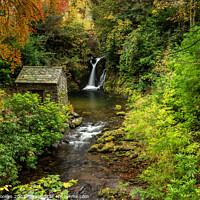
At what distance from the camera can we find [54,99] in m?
9.23

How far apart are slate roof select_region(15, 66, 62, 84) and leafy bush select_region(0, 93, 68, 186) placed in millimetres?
2954

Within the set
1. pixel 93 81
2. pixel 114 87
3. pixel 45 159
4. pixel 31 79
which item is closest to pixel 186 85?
pixel 45 159

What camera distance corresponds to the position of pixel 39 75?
31.2ft

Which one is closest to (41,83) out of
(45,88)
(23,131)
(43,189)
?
(45,88)

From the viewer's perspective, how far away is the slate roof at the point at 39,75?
916 cm

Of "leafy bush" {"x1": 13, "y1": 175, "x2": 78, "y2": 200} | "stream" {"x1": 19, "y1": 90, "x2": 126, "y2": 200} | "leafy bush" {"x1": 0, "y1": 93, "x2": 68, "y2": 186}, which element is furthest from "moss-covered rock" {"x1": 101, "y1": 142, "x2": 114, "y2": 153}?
"leafy bush" {"x1": 13, "y1": 175, "x2": 78, "y2": 200}

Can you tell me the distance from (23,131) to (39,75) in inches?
196

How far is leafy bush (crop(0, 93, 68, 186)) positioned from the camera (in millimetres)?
4547

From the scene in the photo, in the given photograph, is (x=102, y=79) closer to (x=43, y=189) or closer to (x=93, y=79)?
(x=93, y=79)

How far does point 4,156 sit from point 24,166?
1546 millimetres

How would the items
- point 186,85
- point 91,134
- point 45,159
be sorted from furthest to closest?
point 91,134 < point 45,159 < point 186,85

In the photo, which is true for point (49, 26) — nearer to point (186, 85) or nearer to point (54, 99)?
point (54, 99)

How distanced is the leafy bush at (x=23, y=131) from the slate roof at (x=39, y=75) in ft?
9.69

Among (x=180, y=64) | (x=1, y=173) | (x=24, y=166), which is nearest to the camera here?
(x=1, y=173)
